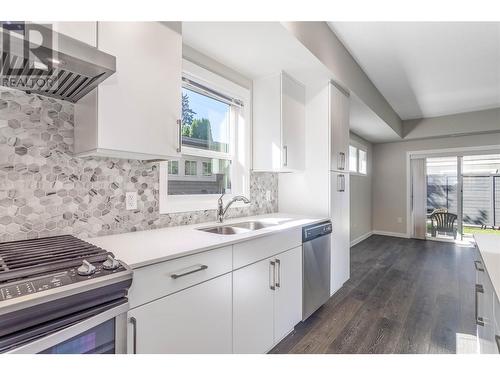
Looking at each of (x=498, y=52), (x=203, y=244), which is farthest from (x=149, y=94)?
(x=498, y=52)

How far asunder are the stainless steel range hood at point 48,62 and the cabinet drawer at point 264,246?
1099mm

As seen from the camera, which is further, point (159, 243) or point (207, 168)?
point (207, 168)

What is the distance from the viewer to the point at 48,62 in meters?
0.93

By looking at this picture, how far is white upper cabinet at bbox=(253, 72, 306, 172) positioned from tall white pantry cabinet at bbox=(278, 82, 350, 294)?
143 millimetres

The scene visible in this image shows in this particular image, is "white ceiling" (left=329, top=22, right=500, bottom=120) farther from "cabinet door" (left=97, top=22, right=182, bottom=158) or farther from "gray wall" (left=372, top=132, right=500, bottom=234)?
"cabinet door" (left=97, top=22, right=182, bottom=158)

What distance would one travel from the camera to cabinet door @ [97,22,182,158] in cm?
125

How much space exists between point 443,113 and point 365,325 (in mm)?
4771

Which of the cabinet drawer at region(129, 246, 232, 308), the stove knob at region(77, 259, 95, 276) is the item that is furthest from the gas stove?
the cabinet drawer at region(129, 246, 232, 308)

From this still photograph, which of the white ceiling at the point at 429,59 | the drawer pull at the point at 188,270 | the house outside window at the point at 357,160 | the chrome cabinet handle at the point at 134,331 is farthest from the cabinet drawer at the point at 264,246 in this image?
the house outside window at the point at 357,160

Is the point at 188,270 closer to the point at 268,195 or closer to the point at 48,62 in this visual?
the point at 48,62

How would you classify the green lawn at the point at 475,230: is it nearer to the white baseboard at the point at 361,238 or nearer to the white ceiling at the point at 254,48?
the white baseboard at the point at 361,238

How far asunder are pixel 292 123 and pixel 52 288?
2.35 meters

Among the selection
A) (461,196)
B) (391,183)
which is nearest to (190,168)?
(391,183)
